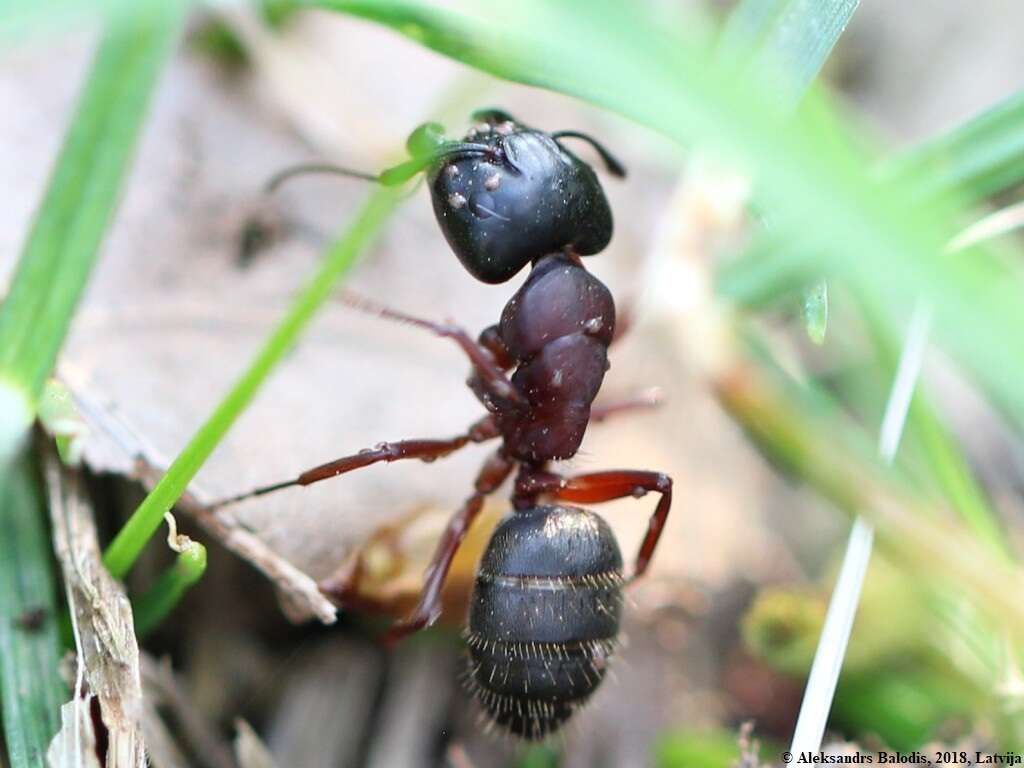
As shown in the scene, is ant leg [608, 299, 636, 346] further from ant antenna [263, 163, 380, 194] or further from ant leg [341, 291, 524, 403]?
ant antenna [263, 163, 380, 194]

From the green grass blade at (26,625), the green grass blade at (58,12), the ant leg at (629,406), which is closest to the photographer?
the green grass blade at (58,12)

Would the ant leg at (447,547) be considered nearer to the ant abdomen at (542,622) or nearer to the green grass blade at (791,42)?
the ant abdomen at (542,622)

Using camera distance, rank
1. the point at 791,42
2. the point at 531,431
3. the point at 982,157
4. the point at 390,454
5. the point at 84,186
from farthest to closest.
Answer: the point at 531,431 → the point at 390,454 → the point at 982,157 → the point at 791,42 → the point at 84,186

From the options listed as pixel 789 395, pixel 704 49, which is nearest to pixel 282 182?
pixel 789 395

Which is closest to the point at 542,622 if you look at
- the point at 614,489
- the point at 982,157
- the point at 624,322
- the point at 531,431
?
the point at 614,489

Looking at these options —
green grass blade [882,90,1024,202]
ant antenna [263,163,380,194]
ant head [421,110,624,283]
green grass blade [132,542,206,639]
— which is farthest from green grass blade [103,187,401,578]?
green grass blade [882,90,1024,202]

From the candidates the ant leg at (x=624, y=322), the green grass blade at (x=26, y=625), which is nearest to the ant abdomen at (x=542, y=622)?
the ant leg at (x=624, y=322)

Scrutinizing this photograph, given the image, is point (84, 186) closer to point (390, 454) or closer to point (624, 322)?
point (390, 454)
